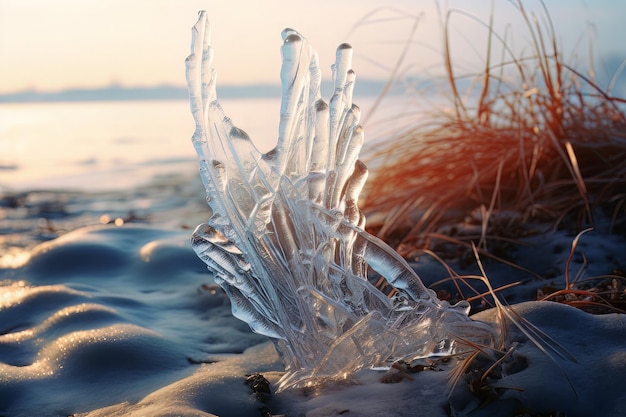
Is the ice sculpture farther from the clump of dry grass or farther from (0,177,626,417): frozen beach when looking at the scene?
the clump of dry grass

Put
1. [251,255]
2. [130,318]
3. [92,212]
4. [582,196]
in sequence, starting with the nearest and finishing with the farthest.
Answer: [251,255] < [130,318] < [582,196] < [92,212]

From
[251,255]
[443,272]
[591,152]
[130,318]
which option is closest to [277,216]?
[251,255]

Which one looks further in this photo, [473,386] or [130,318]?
[130,318]

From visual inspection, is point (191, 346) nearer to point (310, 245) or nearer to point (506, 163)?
point (310, 245)

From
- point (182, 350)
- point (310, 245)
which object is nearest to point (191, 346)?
point (182, 350)

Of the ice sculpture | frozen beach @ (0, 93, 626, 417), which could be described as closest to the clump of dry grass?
frozen beach @ (0, 93, 626, 417)

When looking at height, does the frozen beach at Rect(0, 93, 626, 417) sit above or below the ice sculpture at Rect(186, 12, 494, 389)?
below

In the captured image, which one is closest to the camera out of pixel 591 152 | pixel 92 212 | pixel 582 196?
pixel 582 196

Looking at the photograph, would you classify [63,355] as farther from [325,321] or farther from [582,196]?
[582,196]

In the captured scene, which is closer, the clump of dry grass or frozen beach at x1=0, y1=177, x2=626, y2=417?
frozen beach at x1=0, y1=177, x2=626, y2=417
